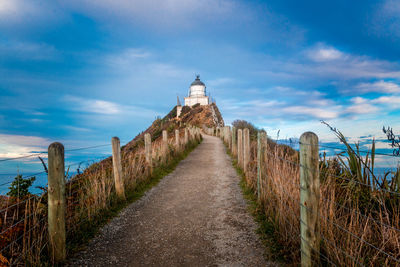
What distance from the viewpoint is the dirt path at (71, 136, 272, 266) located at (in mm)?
3689

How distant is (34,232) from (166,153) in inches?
297

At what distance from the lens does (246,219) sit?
5.02 meters

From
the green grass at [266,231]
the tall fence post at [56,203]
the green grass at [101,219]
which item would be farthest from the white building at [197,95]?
the tall fence post at [56,203]

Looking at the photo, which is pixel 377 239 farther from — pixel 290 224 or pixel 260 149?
pixel 260 149

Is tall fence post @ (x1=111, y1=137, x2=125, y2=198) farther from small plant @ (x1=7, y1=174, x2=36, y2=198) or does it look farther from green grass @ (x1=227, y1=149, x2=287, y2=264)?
green grass @ (x1=227, y1=149, x2=287, y2=264)

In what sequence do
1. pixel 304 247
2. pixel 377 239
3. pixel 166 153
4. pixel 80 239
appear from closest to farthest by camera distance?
pixel 304 247 → pixel 377 239 → pixel 80 239 → pixel 166 153

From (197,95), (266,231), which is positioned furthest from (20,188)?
(197,95)

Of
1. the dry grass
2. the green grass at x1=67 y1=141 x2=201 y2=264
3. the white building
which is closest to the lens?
the dry grass

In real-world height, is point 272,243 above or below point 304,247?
below

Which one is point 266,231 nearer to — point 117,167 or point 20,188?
point 117,167

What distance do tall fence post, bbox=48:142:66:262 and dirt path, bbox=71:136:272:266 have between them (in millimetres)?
302

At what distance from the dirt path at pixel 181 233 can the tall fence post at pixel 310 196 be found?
0.73m

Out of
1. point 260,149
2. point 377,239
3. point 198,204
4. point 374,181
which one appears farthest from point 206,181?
point 377,239

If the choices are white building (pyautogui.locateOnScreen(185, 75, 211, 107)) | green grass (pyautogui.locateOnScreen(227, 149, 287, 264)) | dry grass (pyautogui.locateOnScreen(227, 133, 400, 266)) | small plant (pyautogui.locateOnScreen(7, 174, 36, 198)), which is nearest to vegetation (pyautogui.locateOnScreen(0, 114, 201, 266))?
small plant (pyautogui.locateOnScreen(7, 174, 36, 198))
